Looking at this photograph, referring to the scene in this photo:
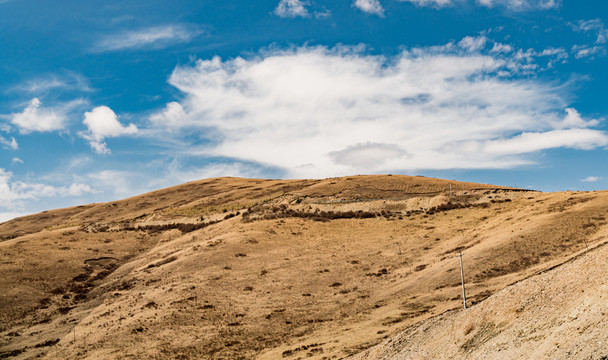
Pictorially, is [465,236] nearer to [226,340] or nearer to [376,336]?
[376,336]

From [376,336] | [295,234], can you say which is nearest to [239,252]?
[295,234]

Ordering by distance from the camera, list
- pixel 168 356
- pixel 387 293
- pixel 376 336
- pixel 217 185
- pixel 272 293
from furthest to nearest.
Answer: pixel 217 185
pixel 272 293
pixel 387 293
pixel 168 356
pixel 376 336

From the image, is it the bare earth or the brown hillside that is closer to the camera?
the brown hillside

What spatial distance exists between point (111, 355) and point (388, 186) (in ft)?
236

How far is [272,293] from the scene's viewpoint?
41250 millimetres

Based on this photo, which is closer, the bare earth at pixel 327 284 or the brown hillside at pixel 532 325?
the brown hillside at pixel 532 325

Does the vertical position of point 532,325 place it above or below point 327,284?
above

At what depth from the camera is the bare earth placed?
16.7m

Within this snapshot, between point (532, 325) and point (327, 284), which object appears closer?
point (532, 325)

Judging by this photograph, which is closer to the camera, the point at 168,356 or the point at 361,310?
the point at 168,356

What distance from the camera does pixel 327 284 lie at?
42688 millimetres

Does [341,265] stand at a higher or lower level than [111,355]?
higher

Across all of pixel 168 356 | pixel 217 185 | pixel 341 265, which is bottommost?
pixel 168 356

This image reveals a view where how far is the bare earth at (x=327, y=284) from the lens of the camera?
1673cm
